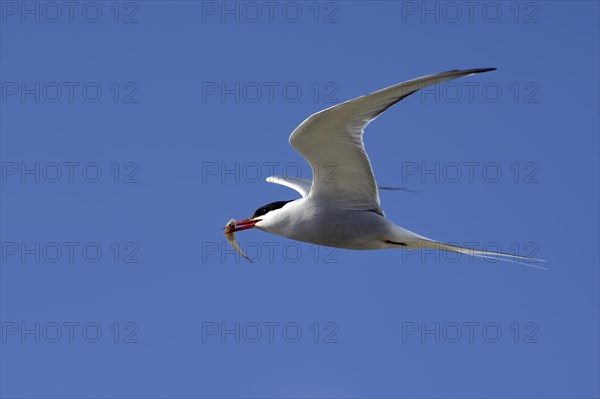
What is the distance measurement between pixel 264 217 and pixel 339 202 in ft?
3.34

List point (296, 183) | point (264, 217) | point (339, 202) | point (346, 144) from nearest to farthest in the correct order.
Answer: point (346, 144), point (339, 202), point (264, 217), point (296, 183)

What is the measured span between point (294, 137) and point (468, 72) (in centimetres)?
196

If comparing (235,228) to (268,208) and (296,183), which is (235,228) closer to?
(268,208)

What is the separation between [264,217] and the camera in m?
8.81

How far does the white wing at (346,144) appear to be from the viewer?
639cm

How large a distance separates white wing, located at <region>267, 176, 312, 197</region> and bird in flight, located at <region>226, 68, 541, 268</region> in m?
0.93

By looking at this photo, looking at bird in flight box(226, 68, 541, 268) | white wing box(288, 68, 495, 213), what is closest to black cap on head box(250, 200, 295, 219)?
bird in flight box(226, 68, 541, 268)

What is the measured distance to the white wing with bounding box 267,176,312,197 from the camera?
975cm

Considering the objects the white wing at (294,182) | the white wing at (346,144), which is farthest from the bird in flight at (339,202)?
the white wing at (294,182)

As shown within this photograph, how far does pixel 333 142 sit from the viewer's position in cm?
738

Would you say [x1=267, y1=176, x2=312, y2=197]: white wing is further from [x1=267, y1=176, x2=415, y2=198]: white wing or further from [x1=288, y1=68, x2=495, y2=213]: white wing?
[x1=288, y1=68, x2=495, y2=213]: white wing

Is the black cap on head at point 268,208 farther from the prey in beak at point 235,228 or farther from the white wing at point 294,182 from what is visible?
the white wing at point 294,182

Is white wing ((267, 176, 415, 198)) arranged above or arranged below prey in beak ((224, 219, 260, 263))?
above

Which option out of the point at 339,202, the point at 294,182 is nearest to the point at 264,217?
the point at 339,202
